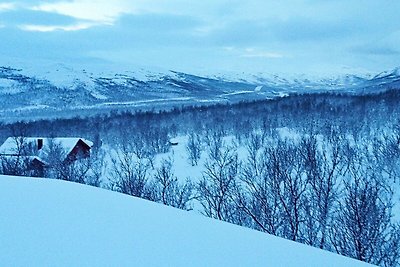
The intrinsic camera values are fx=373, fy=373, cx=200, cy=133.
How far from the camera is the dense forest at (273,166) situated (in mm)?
12031

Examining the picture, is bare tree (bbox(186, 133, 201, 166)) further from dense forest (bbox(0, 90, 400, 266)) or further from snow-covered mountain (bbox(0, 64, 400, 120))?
snow-covered mountain (bbox(0, 64, 400, 120))

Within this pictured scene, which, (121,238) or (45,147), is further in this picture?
(45,147)

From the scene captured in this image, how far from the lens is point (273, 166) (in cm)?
1582

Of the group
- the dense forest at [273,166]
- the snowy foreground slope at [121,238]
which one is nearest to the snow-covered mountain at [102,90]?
the dense forest at [273,166]

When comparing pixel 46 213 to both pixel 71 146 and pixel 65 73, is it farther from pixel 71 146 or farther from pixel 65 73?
pixel 65 73

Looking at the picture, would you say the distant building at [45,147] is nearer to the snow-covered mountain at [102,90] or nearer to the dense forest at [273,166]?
the dense forest at [273,166]

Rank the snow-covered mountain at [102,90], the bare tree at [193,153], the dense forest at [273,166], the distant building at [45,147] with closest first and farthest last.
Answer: the dense forest at [273,166] < the distant building at [45,147] < the bare tree at [193,153] < the snow-covered mountain at [102,90]

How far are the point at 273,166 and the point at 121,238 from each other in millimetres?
13495

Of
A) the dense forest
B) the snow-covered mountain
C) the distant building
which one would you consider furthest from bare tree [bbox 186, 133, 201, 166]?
the snow-covered mountain

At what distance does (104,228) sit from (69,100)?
122 meters

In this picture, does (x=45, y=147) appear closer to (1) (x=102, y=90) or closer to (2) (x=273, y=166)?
(2) (x=273, y=166)

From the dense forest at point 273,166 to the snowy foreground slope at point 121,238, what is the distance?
7938 millimetres

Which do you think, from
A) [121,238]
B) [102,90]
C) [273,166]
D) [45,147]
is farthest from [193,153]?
[102,90]

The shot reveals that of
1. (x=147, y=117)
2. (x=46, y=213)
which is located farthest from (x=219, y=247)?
(x=147, y=117)
